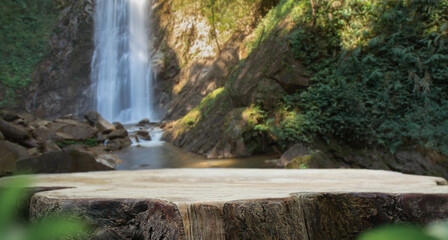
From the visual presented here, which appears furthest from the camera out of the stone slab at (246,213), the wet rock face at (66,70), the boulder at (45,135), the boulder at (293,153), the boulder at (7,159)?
the wet rock face at (66,70)

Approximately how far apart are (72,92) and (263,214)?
2300 centimetres

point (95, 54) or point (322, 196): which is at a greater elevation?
point (95, 54)

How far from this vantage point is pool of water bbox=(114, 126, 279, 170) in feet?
23.3

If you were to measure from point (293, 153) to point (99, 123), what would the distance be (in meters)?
8.34

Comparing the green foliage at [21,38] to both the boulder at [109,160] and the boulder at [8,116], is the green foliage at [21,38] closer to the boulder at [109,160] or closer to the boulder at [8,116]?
the boulder at [8,116]

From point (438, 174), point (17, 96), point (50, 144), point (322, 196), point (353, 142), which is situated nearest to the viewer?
point (322, 196)

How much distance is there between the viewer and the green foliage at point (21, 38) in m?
13.9

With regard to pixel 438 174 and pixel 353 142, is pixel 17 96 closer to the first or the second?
pixel 353 142

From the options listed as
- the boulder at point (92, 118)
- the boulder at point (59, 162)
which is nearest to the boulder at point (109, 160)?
the boulder at point (59, 162)

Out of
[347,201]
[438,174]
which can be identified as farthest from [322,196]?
[438,174]

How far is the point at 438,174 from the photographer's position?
508cm

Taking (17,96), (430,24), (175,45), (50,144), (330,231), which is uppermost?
(175,45)

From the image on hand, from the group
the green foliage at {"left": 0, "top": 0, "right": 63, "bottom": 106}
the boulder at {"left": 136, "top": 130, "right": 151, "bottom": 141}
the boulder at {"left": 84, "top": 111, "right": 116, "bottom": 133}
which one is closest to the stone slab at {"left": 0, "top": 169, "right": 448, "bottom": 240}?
the boulder at {"left": 84, "top": 111, "right": 116, "bottom": 133}

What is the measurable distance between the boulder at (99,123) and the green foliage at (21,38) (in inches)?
204
